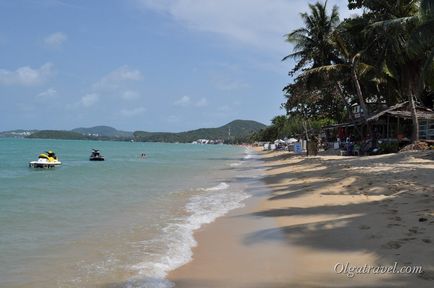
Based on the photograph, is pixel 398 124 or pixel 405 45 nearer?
pixel 405 45

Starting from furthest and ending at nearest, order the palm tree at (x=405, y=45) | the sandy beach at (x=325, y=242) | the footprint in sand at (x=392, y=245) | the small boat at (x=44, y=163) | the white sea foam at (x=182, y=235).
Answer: the small boat at (x=44, y=163)
the palm tree at (x=405, y=45)
the footprint in sand at (x=392, y=245)
the white sea foam at (x=182, y=235)
the sandy beach at (x=325, y=242)

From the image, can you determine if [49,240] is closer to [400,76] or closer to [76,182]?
[76,182]

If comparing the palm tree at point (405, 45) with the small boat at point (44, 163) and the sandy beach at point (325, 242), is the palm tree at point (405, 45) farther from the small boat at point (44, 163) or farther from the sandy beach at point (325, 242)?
the small boat at point (44, 163)

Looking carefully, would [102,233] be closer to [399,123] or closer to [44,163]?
[44,163]

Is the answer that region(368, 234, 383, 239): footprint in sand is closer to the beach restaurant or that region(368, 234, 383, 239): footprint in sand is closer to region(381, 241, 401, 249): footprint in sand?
region(381, 241, 401, 249): footprint in sand

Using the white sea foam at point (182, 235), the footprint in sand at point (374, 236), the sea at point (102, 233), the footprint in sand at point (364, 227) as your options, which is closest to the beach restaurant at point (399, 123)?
the sea at point (102, 233)

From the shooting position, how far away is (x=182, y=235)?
350 inches

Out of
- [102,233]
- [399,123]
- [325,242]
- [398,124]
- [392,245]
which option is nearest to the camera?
[392,245]

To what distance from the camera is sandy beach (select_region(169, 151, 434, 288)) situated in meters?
5.59

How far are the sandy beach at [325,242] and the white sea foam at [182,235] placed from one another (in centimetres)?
21

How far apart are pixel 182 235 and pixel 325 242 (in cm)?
292

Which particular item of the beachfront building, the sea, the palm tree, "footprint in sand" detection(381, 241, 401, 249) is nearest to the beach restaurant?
the beachfront building

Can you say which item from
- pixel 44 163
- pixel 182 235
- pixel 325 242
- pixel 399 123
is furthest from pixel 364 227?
pixel 44 163

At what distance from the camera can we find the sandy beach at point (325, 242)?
5.59 metres
